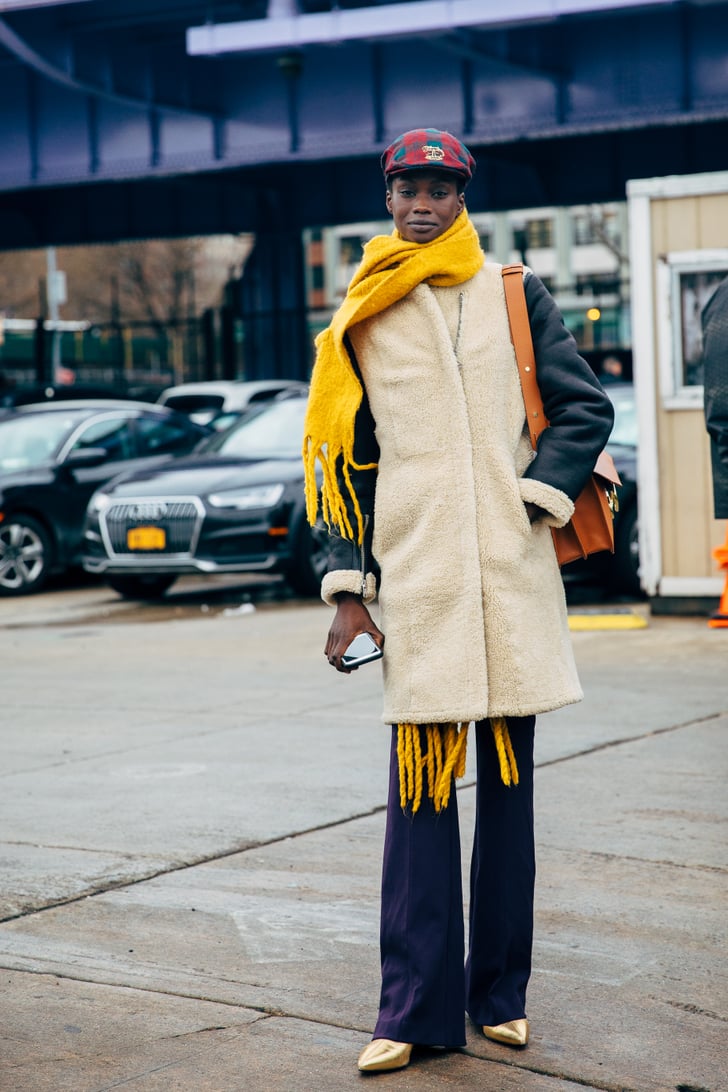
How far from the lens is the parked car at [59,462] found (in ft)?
47.1

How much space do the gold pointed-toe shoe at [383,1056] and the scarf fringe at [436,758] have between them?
1.56ft

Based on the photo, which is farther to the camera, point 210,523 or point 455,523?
point 210,523

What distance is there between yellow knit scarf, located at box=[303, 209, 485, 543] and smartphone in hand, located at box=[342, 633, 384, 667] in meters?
0.21

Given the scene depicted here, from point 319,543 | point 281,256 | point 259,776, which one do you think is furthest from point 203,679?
point 281,256

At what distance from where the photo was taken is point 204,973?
13.1 feet

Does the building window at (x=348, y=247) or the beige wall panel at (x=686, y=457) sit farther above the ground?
the building window at (x=348, y=247)

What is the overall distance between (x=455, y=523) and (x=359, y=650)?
1.10ft

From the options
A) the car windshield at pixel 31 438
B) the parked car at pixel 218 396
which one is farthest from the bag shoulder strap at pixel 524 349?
the parked car at pixel 218 396

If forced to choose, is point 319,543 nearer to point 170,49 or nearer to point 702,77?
point 702,77

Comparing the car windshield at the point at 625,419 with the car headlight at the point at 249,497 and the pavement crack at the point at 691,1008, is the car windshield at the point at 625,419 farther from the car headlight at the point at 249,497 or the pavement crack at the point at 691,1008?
the pavement crack at the point at 691,1008

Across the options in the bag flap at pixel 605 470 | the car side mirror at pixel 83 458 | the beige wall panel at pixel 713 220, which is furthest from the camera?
the car side mirror at pixel 83 458

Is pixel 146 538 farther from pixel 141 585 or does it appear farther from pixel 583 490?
pixel 583 490

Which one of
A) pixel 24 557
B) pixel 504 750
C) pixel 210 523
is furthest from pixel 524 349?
Result: pixel 24 557

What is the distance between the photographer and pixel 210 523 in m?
12.3
